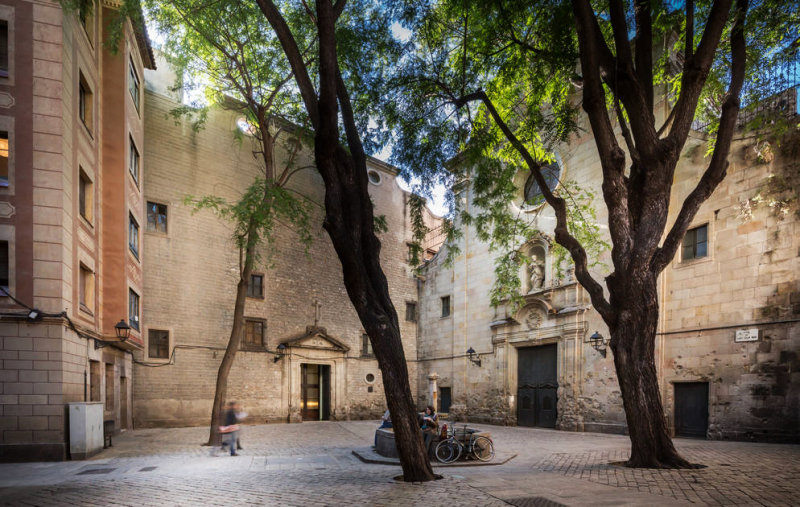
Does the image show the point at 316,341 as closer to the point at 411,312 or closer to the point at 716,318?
the point at 411,312

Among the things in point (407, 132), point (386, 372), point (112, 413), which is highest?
point (407, 132)

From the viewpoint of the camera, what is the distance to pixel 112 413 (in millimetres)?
15031

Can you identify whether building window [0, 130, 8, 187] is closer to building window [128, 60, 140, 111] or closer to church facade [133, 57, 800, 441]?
building window [128, 60, 140, 111]

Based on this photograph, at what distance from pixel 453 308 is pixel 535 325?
18.4 ft

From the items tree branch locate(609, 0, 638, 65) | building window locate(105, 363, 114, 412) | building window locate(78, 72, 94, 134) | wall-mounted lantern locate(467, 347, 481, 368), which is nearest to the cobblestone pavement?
building window locate(105, 363, 114, 412)

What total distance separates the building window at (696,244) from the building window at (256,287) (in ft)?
53.9

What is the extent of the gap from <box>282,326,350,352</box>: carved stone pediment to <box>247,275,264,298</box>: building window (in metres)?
2.46

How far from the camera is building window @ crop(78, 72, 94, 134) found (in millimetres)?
13172

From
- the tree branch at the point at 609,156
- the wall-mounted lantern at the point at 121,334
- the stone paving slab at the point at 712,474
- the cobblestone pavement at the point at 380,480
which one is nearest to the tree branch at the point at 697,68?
the tree branch at the point at 609,156

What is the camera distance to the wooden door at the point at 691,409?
46.5ft

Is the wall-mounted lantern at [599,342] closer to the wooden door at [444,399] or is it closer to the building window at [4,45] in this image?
the wooden door at [444,399]

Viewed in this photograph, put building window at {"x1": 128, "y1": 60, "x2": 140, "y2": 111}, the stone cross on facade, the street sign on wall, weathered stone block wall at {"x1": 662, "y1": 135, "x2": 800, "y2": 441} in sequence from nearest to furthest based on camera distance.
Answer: weathered stone block wall at {"x1": 662, "y1": 135, "x2": 800, "y2": 441}
the street sign on wall
building window at {"x1": 128, "y1": 60, "x2": 140, "y2": 111}
the stone cross on facade

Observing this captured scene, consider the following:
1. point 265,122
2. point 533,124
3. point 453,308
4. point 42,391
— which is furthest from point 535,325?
point 42,391

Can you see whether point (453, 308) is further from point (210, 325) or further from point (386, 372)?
point (386, 372)
